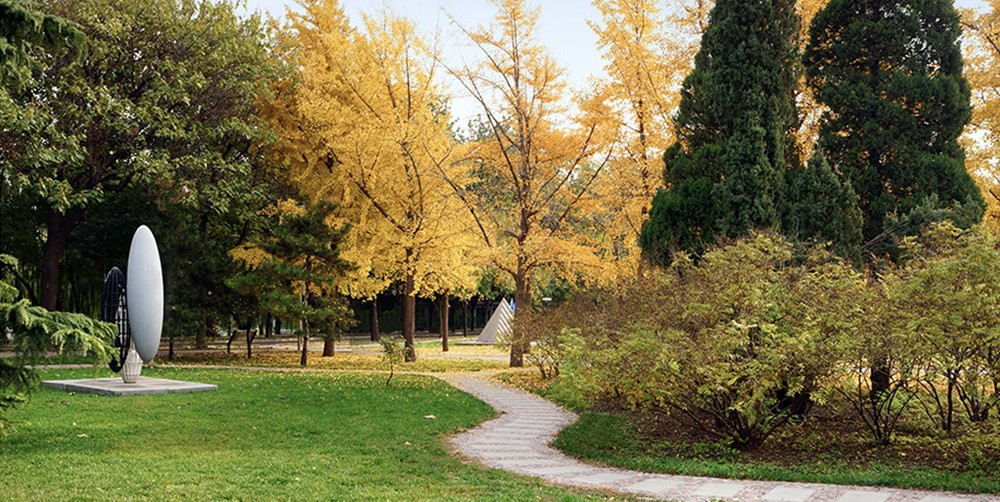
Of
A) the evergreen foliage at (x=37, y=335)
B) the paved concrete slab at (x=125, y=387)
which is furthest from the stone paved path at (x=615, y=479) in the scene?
the paved concrete slab at (x=125, y=387)

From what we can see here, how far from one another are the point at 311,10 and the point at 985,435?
66.5ft

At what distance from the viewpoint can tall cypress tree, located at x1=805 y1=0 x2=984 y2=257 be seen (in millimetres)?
14281

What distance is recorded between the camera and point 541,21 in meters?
19.6

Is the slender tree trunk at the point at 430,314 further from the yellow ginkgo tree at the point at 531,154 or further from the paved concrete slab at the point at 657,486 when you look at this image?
the paved concrete slab at the point at 657,486

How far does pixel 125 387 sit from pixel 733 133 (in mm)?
10814

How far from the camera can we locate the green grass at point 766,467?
6.99 metres

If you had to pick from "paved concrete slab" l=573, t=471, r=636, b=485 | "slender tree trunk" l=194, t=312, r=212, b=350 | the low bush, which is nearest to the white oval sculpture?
"slender tree trunk" l=194, t=312, r=212, b=350

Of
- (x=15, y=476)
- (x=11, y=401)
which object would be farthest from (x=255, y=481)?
(x=11, y=401)

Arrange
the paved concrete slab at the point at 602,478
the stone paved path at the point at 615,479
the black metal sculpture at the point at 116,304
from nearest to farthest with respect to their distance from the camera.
A: the stone paved path at the point at 615,479 → the paved concrete slab at the point at 602,478 → the black metal sculpture at the point at 116,304

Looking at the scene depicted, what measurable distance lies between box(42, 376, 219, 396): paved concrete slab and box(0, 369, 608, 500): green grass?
29 cm

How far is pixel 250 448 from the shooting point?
8.56 meters

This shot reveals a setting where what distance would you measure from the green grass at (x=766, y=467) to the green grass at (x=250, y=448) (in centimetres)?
143

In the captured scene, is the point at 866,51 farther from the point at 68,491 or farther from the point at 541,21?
the point at 68,491

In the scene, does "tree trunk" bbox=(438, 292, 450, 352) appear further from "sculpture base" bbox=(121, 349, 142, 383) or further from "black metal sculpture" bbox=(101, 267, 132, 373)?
"sculpture base" bbox=(121, 349, 142, 383)
